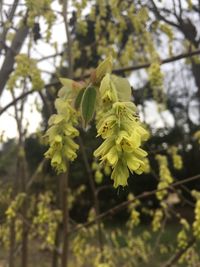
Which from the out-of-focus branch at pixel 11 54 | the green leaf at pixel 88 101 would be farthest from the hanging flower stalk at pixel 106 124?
the out-of-focus branch at pixel 11 54

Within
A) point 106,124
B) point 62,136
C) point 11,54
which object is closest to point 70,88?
point 62,136

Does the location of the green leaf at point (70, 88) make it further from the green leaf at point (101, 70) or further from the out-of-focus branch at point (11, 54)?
the out-of-focus branch at point (11, 54)

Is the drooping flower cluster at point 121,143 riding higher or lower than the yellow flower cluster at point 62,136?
lower

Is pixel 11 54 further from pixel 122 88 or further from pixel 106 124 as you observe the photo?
pixel 106 124

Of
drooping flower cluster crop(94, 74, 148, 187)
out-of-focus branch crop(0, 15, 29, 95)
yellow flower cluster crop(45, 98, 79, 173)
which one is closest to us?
drooping flower cluster crop(94, 74, 148, 187)

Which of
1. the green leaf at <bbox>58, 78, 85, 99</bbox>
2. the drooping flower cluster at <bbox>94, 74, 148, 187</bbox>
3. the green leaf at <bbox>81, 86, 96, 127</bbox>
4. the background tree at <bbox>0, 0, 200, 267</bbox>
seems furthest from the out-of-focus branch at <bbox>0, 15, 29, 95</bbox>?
the drooping flower cluster at <bbox>94, 74, 148, 187</bbox>

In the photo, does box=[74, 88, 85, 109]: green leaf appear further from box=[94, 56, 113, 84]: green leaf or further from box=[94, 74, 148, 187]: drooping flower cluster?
box=[94, 74, 148, 187]: drooping flower cluster

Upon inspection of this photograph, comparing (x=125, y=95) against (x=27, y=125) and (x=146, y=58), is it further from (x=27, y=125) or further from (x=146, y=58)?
(x=146, y=58)
